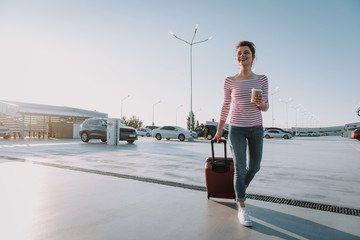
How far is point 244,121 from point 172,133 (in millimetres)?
20785

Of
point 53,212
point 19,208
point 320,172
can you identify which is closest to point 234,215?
point 53,212

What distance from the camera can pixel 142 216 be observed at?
2.81 metres

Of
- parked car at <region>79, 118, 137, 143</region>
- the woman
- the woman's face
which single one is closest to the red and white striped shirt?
the woman

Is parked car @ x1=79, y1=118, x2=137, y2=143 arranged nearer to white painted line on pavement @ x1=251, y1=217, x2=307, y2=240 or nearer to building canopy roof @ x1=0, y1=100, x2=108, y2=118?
building canopy roof @ x1=0, y1=100, x2=108, y2=118

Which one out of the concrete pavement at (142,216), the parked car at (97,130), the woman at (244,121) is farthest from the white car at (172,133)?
the woman at (244,121)

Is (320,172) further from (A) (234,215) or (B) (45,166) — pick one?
(B) (45,166)

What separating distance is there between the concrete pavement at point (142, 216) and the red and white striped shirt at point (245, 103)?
1.07 meters

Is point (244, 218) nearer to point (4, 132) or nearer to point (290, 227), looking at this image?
point (290, 227)

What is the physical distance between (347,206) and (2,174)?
233 inches

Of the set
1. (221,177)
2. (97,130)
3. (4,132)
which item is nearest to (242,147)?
(221,177)

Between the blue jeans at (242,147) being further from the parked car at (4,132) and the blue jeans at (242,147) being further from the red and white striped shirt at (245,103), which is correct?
the parked car at (4,132)

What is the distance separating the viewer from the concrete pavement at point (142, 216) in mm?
2354

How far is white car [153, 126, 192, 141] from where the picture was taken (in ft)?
75.8

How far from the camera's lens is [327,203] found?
3.36 m
